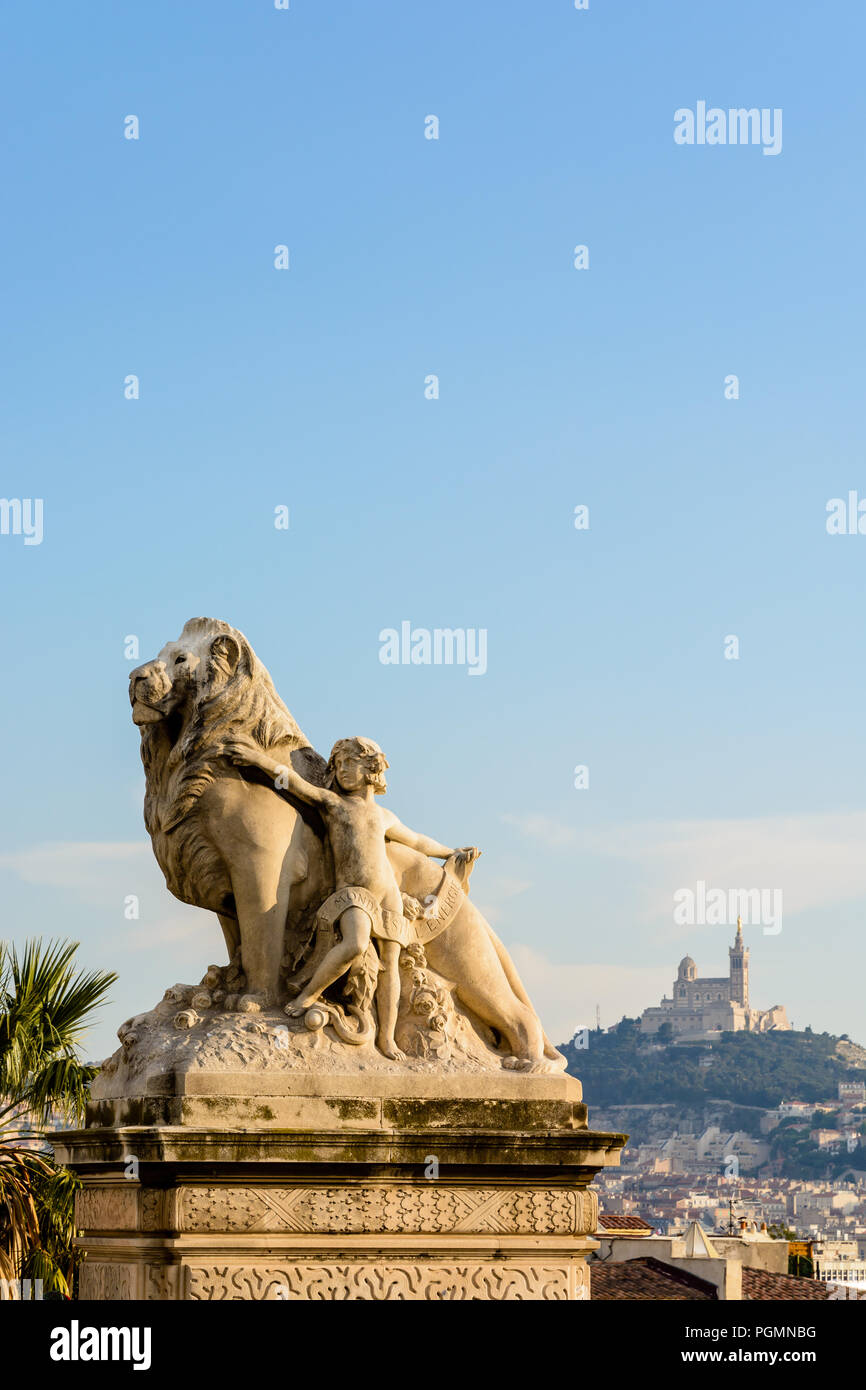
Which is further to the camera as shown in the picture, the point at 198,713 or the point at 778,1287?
the point at 778,1287

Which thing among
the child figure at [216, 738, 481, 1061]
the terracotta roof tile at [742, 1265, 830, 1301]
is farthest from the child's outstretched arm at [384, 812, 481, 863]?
the terracotta roof tile at [742, 1265, 830, 1301]

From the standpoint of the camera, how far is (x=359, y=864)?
9.50 metres

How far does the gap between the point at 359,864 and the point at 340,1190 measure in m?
1.57

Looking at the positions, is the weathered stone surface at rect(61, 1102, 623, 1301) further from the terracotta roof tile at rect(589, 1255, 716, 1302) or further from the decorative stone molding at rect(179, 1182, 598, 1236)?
the terracotta roof tile at rect(589, 1255, 716, 1302)

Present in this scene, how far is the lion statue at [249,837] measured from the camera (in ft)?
31.3

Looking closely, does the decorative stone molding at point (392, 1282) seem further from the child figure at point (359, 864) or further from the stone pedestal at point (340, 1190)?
the child figure at point (359, 864)

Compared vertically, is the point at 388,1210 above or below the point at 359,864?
below

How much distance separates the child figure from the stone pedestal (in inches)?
19.4

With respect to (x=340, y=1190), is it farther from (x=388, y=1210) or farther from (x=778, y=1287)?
(x=778, y=1287)

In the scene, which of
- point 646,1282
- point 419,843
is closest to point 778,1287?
point 646,1282

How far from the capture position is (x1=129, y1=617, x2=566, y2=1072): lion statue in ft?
31.3
